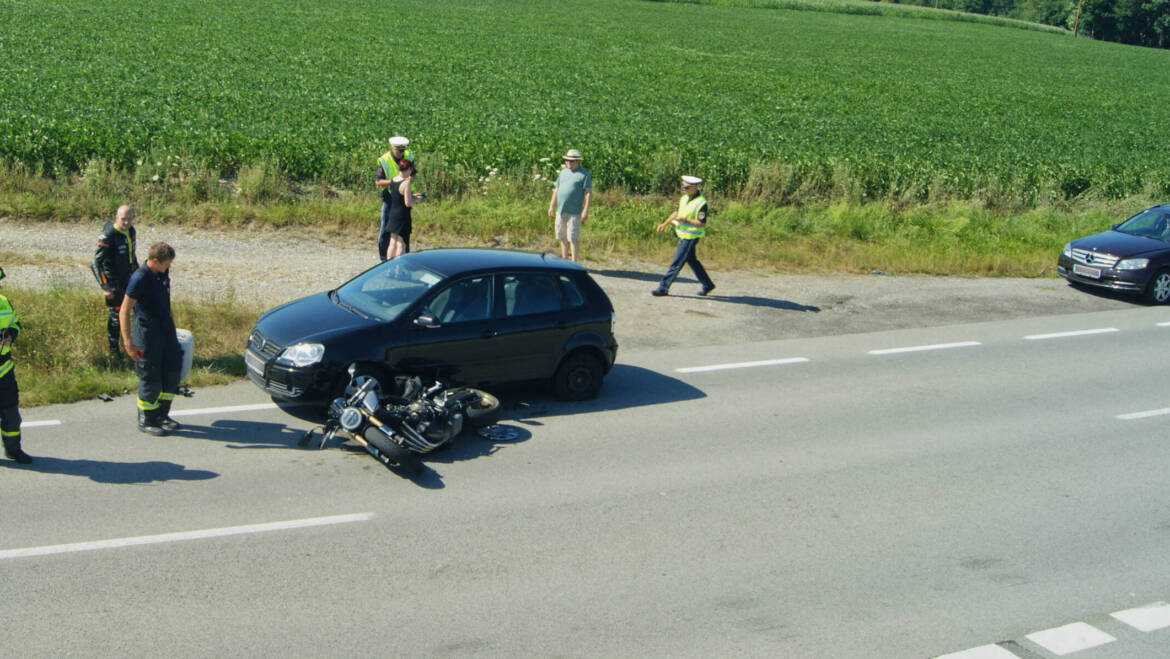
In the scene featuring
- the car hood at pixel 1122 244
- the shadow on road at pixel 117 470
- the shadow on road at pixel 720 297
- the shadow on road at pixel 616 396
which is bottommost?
the shadow on road at pixel 117 470

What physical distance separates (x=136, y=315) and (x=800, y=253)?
1280 cm

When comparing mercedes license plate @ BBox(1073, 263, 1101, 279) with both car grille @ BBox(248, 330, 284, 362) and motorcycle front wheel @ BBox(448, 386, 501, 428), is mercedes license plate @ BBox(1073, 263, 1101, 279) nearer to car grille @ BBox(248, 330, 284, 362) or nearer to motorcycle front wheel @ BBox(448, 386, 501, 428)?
motorcycle front wheel @ BBox(448, 386, 501, 428)

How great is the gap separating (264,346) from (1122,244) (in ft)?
50.5

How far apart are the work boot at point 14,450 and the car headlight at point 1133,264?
55.1ft

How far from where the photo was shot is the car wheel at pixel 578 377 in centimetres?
1048

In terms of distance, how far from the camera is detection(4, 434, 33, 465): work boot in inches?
313

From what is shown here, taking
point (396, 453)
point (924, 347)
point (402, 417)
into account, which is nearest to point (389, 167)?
point (402, 417)

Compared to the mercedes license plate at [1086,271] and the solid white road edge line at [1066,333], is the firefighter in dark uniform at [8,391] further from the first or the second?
the mercedes license plate at [1086,271]

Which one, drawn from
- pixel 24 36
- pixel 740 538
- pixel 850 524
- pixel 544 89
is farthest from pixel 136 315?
pixel 24 36

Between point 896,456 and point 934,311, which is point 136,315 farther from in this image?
point 934,311

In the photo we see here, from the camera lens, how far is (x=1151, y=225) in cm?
1908

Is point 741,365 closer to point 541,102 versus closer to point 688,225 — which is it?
point 688,225

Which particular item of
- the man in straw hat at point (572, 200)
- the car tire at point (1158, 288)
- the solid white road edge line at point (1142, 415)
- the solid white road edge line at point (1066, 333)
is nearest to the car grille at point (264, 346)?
the man in straw hat at point (572, 200)

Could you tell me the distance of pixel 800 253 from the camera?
61.9 ft
